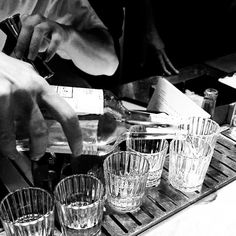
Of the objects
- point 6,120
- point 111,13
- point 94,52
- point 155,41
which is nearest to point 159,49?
point 155,41

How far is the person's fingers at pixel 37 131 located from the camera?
67 cm

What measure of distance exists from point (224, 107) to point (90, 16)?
0.64m

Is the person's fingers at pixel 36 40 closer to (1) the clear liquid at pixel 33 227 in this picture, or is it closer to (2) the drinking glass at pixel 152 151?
(2) the drinking glass at pixel 152 151

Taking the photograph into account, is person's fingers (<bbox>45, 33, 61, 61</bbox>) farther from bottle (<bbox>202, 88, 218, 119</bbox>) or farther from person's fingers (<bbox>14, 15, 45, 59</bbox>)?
bottle (<bbox>202, 88, 218, 119</bbox>)

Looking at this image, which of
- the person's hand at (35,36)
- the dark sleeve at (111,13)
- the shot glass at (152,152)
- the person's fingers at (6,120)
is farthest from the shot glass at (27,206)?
the dark sleeve at (111,13)

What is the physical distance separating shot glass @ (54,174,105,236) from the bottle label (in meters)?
0.13

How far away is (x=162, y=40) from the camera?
2.44 meters

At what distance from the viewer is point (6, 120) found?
65cm

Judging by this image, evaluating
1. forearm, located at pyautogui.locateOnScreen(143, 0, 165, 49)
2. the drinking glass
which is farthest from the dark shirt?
the drinking glass

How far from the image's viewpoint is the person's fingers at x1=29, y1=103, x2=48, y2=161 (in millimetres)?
671

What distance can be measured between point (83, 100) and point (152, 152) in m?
0.22

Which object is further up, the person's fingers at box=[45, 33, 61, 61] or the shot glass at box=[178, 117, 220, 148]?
the person's fingers at box=[45, 33, 61, 61]

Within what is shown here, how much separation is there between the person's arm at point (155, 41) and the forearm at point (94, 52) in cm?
83

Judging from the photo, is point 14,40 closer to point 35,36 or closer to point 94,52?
point 35,36
